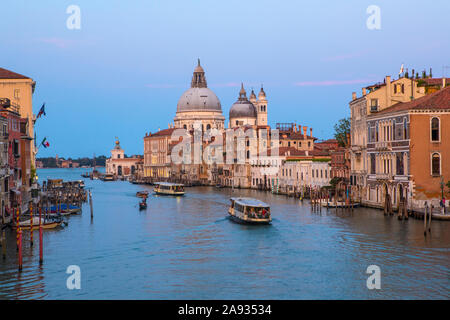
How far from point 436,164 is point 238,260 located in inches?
631

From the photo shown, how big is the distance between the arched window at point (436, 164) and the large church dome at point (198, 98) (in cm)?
10687

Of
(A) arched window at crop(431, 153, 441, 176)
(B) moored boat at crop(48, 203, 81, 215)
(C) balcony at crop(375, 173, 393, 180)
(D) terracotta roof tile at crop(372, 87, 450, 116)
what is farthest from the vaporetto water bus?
(A) arched window at crop(431, 153, 441, 176)

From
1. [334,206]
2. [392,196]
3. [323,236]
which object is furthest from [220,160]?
[323,236]

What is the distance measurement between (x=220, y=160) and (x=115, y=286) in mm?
77315

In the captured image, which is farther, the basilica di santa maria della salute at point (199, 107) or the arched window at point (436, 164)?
the basilica di santa maria della salute at point (199, 107)

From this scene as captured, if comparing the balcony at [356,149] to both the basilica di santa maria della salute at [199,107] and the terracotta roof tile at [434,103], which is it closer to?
the terracotta roof tile at [434,103]

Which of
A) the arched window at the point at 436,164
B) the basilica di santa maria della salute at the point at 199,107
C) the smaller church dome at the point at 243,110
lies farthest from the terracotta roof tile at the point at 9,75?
the basilica di santa maria della salute at the point at 199,107

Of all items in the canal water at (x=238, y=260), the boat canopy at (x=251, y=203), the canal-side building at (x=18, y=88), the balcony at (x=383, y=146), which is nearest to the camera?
the canal water at (x=238, y=260)

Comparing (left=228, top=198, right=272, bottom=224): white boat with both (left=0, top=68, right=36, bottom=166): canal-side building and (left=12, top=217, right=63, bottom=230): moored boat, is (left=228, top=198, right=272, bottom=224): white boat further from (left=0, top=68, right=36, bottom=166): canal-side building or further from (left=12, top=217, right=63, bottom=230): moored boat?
(left=0, top=68, right=36, bottom=166): canal-side building

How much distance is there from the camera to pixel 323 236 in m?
33.6

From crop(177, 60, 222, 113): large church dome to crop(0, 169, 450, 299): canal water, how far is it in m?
103

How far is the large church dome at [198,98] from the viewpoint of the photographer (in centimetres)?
14462
